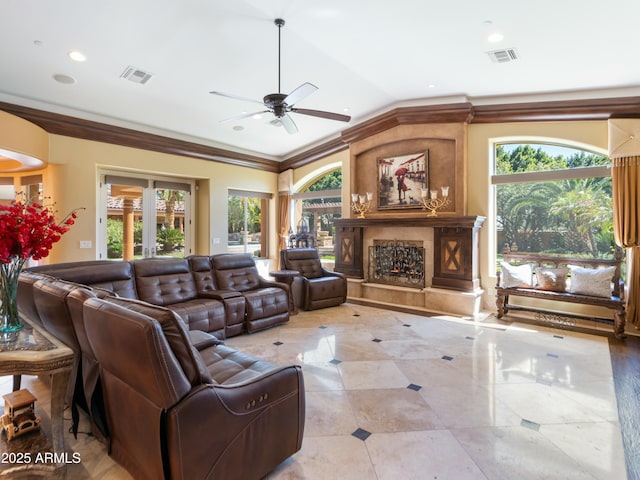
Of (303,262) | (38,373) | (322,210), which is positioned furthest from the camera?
(322,210)

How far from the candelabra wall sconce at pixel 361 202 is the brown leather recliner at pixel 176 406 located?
16.3 ft

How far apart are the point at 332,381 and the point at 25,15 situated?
15.2 feet

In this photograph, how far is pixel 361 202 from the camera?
21.5 feet

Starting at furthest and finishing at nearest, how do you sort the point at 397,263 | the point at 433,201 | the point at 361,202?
1. the point at 361,202
2. the point at 397,263
3. the point at 433,201

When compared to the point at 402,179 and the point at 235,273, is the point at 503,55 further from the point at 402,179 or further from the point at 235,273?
the point at 235,273

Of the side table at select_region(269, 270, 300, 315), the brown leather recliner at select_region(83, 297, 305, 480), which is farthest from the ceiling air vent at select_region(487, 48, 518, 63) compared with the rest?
the brown leather recliner at select_region(83, 297, 305, 480)

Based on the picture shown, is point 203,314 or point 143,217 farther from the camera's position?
point 143,217

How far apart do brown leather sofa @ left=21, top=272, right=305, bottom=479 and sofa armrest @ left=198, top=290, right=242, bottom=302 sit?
2.10 metres

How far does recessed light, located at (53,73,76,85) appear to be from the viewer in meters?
4.32

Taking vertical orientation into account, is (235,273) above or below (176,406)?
above

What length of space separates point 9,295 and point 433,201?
5.40 metres

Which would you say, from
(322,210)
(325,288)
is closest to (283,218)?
(322,210)

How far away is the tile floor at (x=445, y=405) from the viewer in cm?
193

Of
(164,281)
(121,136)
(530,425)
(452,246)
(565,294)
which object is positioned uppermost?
(121,136)
